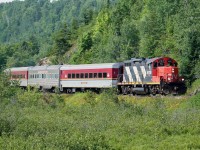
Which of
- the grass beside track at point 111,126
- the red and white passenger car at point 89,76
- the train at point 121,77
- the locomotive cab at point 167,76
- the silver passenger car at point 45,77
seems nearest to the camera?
the grass beside track at point 111,126

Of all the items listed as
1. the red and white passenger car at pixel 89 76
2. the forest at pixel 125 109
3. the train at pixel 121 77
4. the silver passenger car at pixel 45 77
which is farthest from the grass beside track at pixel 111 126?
the silver passenger car at pixel 45 77

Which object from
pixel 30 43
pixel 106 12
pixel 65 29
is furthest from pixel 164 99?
pixel 30 43

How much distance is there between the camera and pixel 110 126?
3278cm

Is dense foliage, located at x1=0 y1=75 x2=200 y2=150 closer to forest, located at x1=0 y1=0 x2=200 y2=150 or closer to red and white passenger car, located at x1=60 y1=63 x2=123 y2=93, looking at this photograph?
forest, located at x1=0 y1=0 x2=200 y2=150

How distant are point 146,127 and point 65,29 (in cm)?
9803

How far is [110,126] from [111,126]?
0.10m

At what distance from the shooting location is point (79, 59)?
99062 millimetres

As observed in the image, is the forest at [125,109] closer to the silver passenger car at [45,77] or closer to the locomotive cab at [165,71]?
the locomotive cab at [165,71]

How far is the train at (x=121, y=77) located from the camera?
44156 mm

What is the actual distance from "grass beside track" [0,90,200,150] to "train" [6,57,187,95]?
214 cm

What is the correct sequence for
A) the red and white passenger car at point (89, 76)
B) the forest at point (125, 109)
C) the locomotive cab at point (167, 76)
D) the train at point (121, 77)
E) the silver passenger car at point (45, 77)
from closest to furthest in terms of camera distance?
the forest at point (125, 109), the locomotive cab at point (167, 76), the train at point (121, 77), the red and white passenger car at point (89, 76), the silver passenger car at point (45, 77)

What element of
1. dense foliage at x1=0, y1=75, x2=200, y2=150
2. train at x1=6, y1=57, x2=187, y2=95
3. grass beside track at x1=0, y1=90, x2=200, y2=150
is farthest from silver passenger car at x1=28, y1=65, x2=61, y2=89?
grass beside track at x1=0, y1=90, x2=200, y2=150

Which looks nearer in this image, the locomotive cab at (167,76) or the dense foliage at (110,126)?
the dense foliage at (110,126)

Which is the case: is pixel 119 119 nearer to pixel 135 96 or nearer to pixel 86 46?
pixel 135 96
